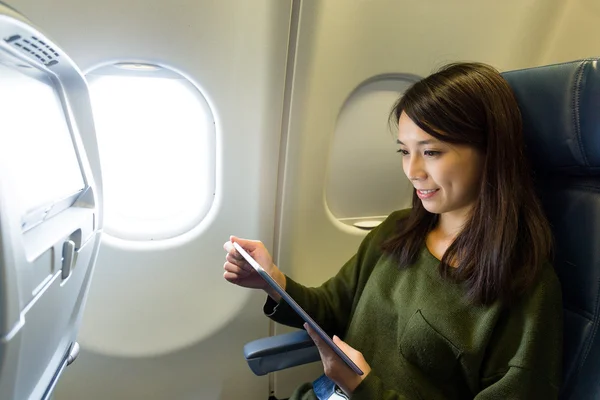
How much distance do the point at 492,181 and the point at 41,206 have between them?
949mm

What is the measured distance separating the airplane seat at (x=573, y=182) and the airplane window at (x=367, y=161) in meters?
0.51

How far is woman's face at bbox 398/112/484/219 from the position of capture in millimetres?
1001

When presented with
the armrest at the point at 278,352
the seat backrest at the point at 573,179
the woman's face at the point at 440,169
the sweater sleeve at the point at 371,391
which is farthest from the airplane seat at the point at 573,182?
the armrest at the point at 278,352

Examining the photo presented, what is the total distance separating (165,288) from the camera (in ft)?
4.84

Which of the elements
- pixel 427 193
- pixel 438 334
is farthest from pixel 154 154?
pixel 438 334

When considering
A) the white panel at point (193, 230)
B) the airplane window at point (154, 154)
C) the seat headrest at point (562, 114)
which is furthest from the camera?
the airplane window at point (154, 154)

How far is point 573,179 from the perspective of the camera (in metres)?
1.03

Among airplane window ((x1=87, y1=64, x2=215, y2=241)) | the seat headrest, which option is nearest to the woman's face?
the seat headrest

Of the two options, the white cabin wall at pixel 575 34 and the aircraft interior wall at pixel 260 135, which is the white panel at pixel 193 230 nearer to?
the aircraft interior wall at pixel 260 135

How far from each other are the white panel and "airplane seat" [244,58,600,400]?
0.72m

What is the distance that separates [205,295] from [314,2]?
105 cm

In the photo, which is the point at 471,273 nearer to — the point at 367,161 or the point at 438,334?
the point at 438,334

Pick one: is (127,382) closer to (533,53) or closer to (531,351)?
(531,351)

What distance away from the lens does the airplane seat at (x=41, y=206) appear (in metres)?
0.55
